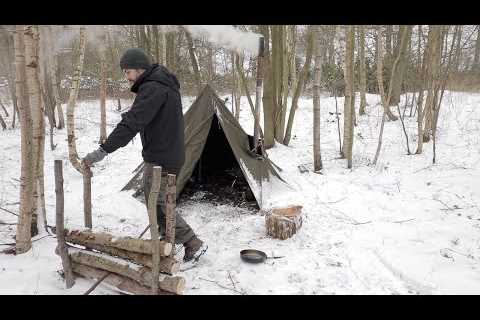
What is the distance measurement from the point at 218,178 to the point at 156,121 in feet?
10.9

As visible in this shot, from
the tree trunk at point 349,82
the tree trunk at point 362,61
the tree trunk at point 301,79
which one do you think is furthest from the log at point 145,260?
the tree trunk at point 362,61

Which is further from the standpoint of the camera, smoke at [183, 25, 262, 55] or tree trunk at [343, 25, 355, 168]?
tree trunk at [343, 25, 355, 168]

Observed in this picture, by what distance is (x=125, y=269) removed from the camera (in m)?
2.76

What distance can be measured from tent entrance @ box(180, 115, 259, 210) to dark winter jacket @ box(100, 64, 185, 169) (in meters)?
2.16

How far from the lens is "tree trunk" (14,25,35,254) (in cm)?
332

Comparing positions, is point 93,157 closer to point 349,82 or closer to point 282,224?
point 282,224

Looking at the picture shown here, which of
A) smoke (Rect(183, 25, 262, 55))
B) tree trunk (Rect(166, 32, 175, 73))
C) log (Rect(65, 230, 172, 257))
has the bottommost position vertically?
log (Rect(65, 230, 172, 257))

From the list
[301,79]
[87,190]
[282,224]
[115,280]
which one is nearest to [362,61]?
[301,79]

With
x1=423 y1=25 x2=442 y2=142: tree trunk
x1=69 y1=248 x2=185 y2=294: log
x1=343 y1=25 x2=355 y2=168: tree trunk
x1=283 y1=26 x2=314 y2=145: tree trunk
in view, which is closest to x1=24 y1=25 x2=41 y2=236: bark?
x1=69 y1=248 x2=185 y2=294: log

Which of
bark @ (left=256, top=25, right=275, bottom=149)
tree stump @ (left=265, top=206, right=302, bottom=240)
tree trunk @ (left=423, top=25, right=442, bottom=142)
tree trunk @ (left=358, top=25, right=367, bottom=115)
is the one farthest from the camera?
tree trunk @ (left=358, top=25, right=367, bottom=115)

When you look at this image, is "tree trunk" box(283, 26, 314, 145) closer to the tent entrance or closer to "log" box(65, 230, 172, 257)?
the tent entrance
